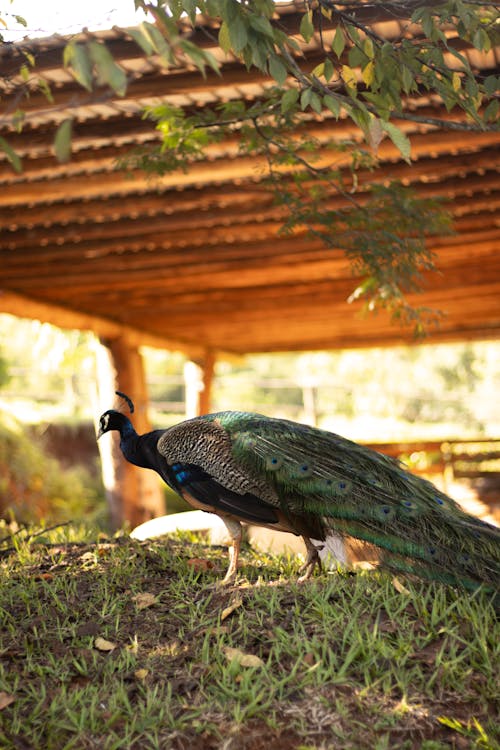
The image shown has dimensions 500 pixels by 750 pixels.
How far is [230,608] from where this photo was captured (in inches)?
143

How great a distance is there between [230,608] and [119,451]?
268 inches

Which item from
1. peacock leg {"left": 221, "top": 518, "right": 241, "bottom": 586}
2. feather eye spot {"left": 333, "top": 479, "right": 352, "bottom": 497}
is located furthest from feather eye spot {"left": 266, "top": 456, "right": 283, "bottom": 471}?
peacock leg {"left": 221, "top": 518, "right": 241, "bottom": 586}

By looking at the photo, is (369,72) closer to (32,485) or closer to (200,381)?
(32,485)

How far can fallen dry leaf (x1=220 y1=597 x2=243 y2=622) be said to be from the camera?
359 centimetres

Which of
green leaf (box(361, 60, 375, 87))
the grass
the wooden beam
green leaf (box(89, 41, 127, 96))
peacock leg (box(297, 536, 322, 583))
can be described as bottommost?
the grass

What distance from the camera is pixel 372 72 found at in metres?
3.29

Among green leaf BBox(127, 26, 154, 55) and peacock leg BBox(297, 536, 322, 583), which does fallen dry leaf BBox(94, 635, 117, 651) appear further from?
green leaf BBox(127, 26, 154, 55)

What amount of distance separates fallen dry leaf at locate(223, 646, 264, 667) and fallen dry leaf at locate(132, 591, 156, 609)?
0.64 m

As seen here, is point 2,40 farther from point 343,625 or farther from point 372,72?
point 343,625

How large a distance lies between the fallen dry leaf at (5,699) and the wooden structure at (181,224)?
211 cm

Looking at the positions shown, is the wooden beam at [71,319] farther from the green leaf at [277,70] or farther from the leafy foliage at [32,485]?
the green leaf at [277,70]

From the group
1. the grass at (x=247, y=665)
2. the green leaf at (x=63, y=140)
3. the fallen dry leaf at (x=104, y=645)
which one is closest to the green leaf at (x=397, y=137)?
the green leaf at (x=63, y=140)

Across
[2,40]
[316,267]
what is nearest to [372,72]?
[2,40]

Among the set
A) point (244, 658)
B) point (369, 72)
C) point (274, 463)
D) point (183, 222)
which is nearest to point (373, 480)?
point (274, 463)
